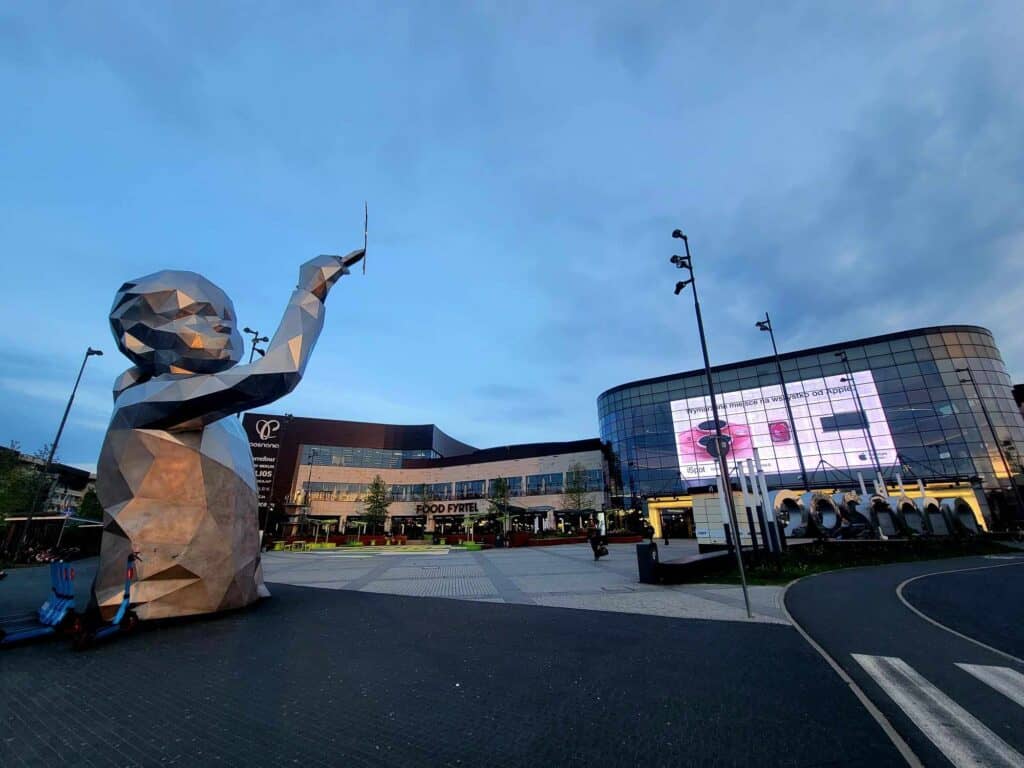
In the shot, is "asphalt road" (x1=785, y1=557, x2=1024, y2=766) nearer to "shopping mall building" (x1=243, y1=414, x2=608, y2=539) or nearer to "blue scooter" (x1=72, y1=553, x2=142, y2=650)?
"blue scooter" (x1=72, y1=553, x2=142, y2=650)

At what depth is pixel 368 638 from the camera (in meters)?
7.06

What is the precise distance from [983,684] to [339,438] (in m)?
72.2

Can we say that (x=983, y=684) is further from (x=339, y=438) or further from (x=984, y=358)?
(x=339, y=438)

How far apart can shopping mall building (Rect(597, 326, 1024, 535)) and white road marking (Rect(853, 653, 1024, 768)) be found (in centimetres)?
3910

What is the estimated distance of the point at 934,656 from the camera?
608 centimetres

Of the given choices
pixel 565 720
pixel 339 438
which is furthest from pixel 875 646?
pixel 339 438

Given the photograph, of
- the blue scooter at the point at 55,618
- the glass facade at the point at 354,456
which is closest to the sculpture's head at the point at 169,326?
the blue scooter at the point at 55,618

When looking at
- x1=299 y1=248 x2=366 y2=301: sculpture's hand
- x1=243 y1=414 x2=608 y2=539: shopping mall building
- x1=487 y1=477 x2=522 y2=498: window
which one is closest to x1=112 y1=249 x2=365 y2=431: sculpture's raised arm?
x1=299 y1=248 x2=366 y2=301: sculpture's hand

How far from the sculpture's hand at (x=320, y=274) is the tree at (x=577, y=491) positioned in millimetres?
47870

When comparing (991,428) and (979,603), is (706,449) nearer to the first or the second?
(991,428)

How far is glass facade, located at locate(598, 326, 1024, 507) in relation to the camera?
46031 mm

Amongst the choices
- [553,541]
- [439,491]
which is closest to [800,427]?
[553,541]

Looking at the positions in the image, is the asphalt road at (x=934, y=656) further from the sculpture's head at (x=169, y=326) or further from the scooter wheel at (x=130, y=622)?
the sculpture's head at (x=169, y=326)

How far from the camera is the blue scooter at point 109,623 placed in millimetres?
6301
